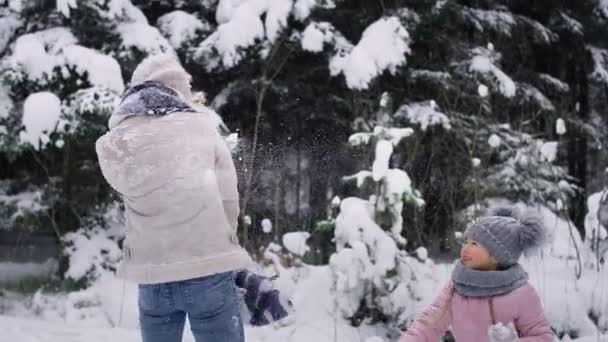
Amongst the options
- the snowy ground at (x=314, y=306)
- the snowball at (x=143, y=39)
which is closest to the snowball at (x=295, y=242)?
the snowy ground at (x=314, y=306)

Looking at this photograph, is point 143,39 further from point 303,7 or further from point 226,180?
point 226,180

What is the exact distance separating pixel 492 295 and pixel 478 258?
0.51 feet

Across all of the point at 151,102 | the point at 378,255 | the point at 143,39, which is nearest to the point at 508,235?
the point at 151,102

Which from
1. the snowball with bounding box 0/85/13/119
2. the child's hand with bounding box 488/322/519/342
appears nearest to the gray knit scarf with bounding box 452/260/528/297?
the child's hand with bounding box 488/322/519/342

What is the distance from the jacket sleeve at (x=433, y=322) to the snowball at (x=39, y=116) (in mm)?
3897

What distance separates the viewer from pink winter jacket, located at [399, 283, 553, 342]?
2.11 meters

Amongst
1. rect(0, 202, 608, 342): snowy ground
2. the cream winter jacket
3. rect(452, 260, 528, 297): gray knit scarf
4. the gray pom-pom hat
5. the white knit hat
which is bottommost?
rect(0, 202, 608, 342): snowy ground

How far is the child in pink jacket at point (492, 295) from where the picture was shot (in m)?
2.13

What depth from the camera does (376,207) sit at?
4484mm

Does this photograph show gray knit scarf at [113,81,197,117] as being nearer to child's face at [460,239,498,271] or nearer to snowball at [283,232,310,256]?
child's face at [460,239,498,271]

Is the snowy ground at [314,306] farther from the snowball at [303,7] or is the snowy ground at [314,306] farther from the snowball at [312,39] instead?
the snowball at [303,7]

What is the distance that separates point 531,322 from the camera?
6.93 feet

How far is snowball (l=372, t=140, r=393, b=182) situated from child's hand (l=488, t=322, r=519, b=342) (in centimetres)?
227

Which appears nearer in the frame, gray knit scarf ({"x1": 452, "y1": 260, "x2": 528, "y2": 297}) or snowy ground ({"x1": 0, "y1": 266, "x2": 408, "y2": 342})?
gray knit scarf ({"x1": 452, "y1": 260, "x2": 528, "y2": 297})
